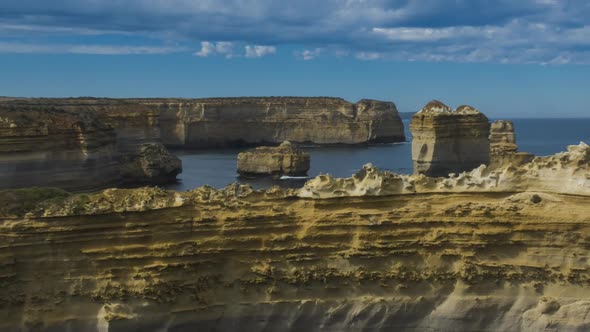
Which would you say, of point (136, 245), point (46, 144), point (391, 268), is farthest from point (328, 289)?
point (46, 144)

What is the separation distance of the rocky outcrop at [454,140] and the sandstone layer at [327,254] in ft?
110

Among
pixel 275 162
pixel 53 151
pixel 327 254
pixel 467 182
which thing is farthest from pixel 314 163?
pixel 327 254

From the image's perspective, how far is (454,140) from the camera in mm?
50656

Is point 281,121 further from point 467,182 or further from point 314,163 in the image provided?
point 467,182

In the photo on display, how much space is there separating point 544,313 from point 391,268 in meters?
3.95

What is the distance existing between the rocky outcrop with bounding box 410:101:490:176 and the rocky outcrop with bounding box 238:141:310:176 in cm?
1737

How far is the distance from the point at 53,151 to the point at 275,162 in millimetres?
21953

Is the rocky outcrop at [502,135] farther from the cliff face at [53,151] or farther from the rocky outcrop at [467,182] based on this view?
the rocky outcrop at [467,182]

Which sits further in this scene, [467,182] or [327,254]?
[467,182]

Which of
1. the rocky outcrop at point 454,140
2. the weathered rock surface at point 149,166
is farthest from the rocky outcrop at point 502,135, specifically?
the weathered rock surface at point 149,166

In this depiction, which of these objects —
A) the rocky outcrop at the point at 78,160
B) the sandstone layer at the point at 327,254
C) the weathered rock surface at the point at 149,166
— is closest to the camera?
the sandstone layer at the point at 327,254

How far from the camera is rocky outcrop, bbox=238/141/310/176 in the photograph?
65312 millimetres

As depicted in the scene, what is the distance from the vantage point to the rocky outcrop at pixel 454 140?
5019cm

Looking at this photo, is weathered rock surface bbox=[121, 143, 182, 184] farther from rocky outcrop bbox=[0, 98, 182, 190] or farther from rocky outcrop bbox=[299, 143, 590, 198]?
rocky outcrop bbox=[299, 143, 590, 198]
